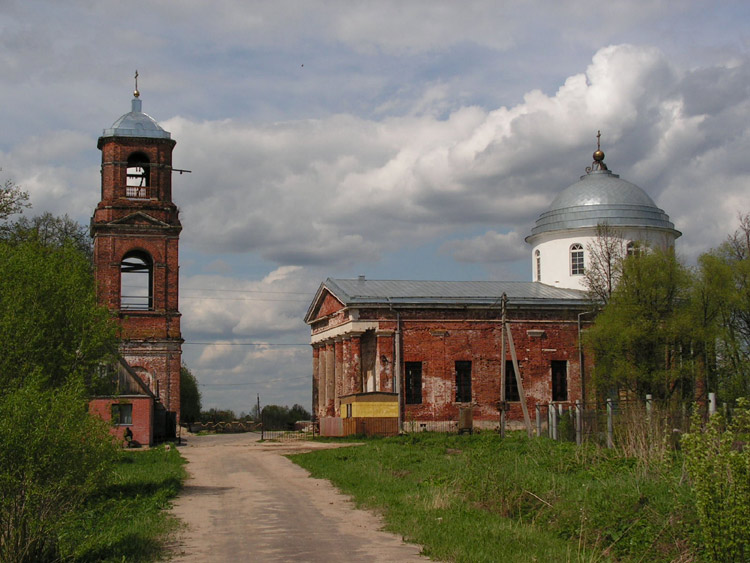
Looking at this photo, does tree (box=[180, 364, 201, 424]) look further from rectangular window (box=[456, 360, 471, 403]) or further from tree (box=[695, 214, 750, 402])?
tree (box=[695, 214, 750, 402])

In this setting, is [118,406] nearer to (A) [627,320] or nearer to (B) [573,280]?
(A) [627,320]

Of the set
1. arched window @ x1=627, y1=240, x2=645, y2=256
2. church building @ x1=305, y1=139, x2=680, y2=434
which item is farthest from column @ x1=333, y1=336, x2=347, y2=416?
arched window @ x1=627, y1=240, x2=645, y2=256

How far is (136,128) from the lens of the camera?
44.9 m

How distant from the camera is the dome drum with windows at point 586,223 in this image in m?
45.2

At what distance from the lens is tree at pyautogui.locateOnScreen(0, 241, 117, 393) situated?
17.2m

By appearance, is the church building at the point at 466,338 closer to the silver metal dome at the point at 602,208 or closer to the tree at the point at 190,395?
the silver metal dome at the point at 602,208

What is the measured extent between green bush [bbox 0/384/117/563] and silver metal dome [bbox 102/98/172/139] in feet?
106

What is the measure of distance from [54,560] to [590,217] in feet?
121

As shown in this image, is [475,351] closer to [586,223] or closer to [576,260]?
[576,260]

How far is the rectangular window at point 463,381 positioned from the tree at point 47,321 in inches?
945

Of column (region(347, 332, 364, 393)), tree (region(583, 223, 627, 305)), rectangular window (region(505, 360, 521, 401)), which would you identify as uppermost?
tree (region(583, 223, 627, 305))

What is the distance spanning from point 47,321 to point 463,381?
86.0 feet

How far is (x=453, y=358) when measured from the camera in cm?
4159

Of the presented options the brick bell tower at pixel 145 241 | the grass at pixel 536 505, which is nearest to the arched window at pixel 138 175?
the brick bell tower at pixel 145 241
